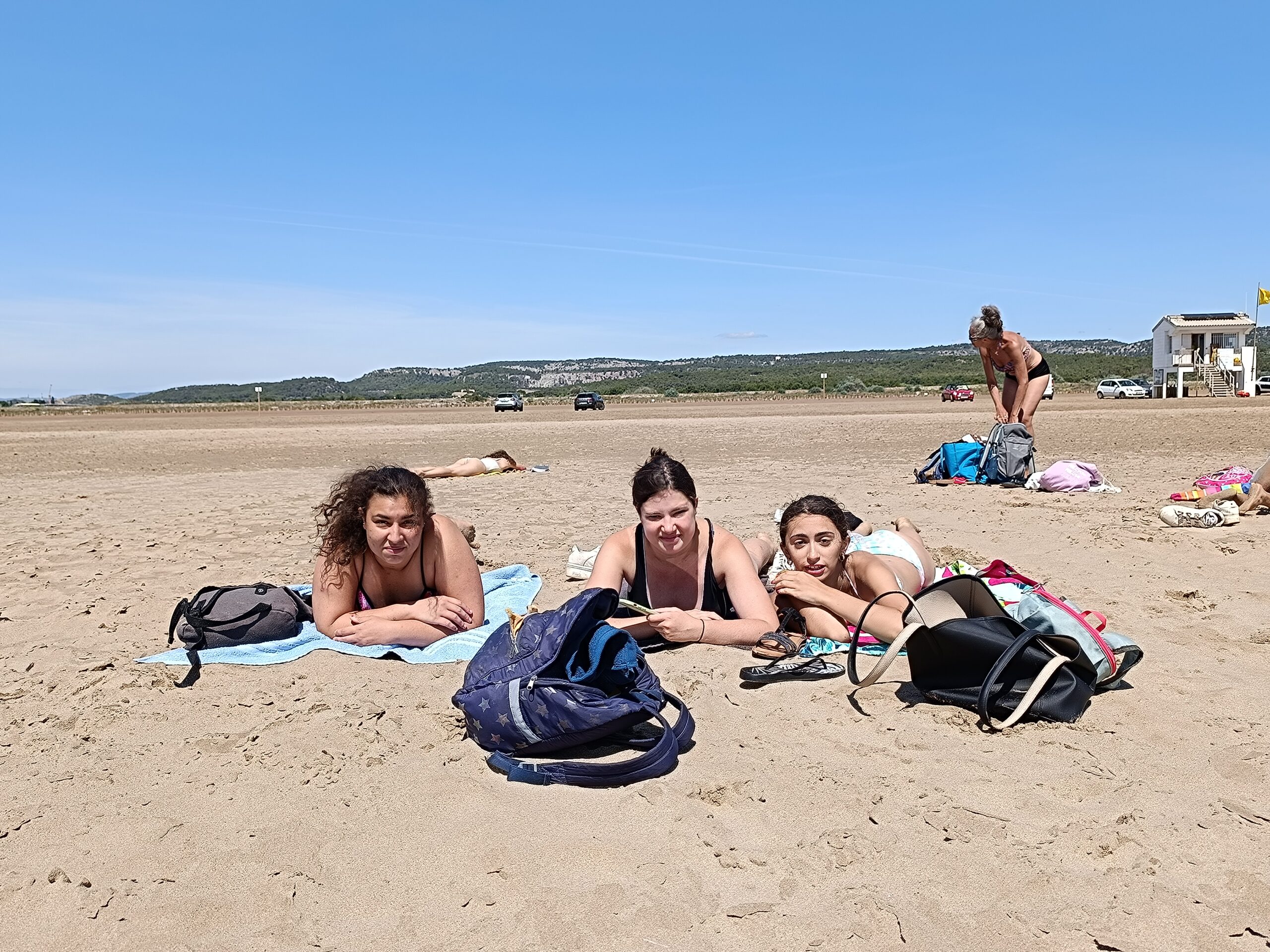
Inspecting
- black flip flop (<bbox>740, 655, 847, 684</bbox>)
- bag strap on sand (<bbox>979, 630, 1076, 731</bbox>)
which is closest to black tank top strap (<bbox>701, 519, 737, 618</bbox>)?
black flip flop (<bbox>740, 655, 847, 684</bbox>)

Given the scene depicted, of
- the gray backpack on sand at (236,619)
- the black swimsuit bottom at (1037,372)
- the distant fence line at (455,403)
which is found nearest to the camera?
the gray backpack on sand at (236,619)

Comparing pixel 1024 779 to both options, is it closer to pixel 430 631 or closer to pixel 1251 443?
pixel 430 631

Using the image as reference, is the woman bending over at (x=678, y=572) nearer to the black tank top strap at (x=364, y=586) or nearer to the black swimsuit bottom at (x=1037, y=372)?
the black tank top strap at (x=364, y=586)

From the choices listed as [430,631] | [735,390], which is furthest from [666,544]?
[735,390]

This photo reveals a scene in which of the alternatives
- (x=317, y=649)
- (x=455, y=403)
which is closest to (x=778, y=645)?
(x=317, y=649)

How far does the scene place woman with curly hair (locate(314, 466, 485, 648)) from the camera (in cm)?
491

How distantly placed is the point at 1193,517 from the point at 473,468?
933cm

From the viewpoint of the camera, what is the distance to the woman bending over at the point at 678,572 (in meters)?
4.83

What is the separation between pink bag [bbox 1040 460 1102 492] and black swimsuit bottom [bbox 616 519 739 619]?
644 cm

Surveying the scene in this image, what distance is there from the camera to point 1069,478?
10320mm

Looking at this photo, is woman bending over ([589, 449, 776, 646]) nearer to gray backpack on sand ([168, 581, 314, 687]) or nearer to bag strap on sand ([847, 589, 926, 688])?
bag strap on sand ([847, 589, 926, 688])

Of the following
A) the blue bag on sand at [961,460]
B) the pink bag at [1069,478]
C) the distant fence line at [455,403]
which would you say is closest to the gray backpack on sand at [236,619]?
the pink bag at [1069,478]

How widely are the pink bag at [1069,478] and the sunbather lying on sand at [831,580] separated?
568 centimetres

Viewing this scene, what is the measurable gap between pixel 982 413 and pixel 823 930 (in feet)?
113
